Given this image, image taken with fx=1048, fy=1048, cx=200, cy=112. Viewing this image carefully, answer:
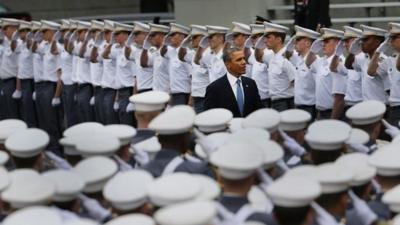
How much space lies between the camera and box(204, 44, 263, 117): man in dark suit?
934 centimetres

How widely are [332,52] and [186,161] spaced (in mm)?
4833

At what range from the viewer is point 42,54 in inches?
571

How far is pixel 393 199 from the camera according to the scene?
205 inches

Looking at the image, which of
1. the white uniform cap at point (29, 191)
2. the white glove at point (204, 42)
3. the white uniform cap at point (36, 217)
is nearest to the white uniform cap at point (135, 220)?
the white uniform cap at point (36, 217)

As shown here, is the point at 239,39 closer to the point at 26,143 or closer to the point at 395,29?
the point at 395,29

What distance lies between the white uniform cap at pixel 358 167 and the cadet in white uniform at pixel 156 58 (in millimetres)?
6629

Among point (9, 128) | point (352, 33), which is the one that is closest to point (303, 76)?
point (352, 33)

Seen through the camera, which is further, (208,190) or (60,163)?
(60,163)

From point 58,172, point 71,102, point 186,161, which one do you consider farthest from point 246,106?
point 71,102

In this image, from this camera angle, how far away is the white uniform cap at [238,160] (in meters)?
5.20

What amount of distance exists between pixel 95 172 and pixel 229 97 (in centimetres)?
379

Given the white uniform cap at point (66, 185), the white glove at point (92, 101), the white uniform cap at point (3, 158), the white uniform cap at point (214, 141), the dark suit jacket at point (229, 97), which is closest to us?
the white uniform cap at point (66, 185)

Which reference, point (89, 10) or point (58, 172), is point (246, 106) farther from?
point (89, 10)

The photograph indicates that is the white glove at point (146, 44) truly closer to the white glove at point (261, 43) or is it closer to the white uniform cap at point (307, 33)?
the white glove at point (261, 43)
